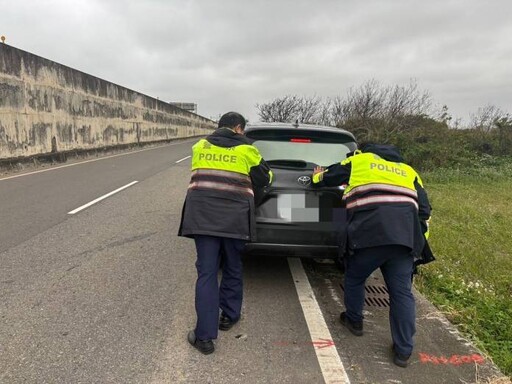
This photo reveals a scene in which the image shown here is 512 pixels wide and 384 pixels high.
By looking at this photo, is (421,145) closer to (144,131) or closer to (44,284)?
(44,284)

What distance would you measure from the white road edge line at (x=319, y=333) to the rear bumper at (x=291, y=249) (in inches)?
16.9

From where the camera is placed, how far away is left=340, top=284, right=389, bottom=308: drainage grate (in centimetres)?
395

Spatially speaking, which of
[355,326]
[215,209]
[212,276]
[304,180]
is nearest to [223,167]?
[215,209]

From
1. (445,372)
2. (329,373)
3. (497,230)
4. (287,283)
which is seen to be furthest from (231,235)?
(497,230)

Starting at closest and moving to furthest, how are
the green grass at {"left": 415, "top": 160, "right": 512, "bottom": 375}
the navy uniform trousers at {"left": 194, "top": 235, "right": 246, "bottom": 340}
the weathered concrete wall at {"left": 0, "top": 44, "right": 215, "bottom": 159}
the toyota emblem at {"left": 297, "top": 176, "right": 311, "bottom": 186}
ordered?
the navy uniform trousers at {"left": 194, "top": 235, "right": 246, "bottom": 340} → the green grass at {"left": 415, "top": 160, "right": 512, "bottom": 375} → the toyota emblem at {"left": 297, "top": 176, "right": 311, "bottom": 186} → the weathered concrete wall at {"left": 0, "top": 44, "right": 215, "bottom": 159}

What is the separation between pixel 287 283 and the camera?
4262 millimetres

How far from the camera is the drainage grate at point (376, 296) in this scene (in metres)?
3.95

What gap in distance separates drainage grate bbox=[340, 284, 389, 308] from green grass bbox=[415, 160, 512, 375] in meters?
0.44

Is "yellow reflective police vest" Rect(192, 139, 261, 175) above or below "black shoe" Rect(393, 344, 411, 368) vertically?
above

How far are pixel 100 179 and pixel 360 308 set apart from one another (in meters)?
9.18

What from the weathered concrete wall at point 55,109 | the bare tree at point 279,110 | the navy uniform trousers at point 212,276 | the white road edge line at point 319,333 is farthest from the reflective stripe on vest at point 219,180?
the bare tree at point 279,110

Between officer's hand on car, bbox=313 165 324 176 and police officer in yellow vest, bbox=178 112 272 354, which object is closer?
police officer in yellow vest, bbox=178 112 272 354

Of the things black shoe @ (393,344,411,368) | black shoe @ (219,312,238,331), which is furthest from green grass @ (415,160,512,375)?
black shoe @ (219,312,238,331)

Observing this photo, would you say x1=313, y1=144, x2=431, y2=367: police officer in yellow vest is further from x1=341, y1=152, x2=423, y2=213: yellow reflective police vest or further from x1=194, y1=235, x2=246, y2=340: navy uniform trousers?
x1=194, y1=235, x2=246, y2=340: navy uniform trousers
